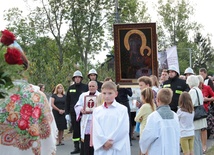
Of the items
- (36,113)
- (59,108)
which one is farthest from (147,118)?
(59,108)

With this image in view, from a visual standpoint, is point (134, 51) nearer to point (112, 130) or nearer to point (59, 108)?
point (59, 108)

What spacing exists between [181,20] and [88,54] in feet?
94.9

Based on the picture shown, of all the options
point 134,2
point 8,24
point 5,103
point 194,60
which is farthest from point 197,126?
point 194,60

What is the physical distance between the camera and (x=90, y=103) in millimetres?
11680

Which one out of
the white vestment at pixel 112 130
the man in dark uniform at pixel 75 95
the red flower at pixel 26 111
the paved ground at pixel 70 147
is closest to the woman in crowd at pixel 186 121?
the white vestment at pixel 112 130

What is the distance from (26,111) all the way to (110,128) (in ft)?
9.16

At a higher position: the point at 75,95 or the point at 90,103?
the point at 75,95

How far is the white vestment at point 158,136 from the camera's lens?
7738 millimetres

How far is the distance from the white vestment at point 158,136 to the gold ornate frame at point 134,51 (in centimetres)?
509

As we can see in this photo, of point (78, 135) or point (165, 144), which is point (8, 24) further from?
point (165, 144)

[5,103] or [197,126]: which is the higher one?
[5,103]

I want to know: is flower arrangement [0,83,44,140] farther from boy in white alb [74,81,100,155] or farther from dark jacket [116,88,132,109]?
dark jacket [116,88,132,109]

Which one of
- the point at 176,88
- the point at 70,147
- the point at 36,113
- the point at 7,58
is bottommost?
the point at 70,147

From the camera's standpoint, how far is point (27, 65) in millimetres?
4836
